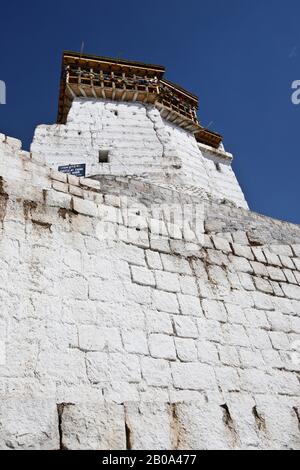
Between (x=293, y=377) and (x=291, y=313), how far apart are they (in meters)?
0.87

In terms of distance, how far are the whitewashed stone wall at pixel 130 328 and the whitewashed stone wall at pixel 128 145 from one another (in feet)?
29.1

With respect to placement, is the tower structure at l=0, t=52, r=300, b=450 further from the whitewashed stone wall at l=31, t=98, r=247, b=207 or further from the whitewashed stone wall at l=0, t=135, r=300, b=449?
the whitewashed stone wall at l=31, t=98, r=247, b=207

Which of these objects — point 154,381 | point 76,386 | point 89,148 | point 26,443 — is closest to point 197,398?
point 154,381

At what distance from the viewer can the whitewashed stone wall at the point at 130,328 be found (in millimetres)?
2641

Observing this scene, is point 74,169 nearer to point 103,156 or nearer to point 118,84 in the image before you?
point 103,156

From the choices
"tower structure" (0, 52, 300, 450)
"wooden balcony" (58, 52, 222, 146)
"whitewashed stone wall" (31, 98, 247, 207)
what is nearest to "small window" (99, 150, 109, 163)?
"whitewashed stone wall" (31, 98, 247, 207)

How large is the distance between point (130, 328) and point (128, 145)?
480 inches

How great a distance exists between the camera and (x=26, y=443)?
7.64 feet

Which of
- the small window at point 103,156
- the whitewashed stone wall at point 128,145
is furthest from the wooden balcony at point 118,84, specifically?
the small window at point 103,156

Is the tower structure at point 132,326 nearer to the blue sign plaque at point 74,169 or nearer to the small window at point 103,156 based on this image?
the blue sign plaque at point 74,169

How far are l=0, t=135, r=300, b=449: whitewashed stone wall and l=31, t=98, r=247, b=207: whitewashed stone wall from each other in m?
8.87

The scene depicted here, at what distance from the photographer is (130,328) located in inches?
136

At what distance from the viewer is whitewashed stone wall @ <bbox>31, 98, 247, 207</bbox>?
1351cm

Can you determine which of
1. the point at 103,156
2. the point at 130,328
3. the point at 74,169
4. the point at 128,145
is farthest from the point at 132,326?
the point at 128,145
